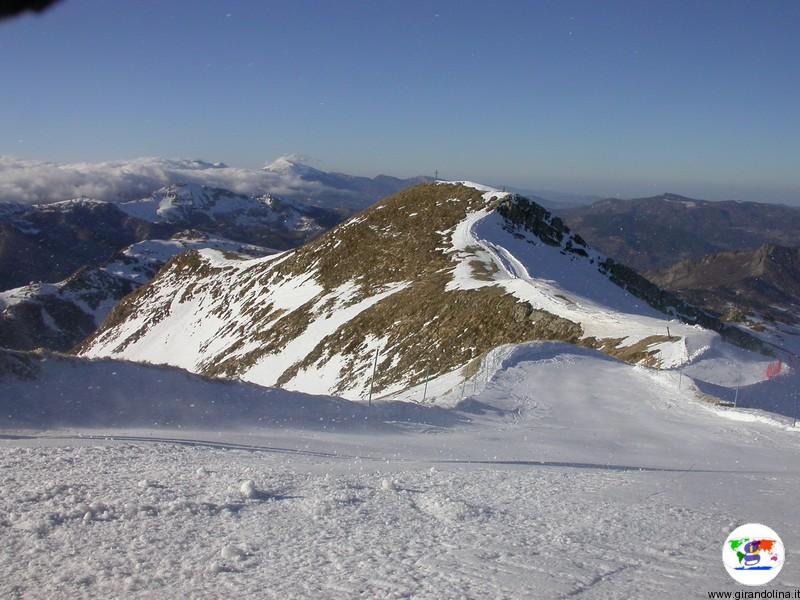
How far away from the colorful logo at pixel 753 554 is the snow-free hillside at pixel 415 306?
1530 centimetres

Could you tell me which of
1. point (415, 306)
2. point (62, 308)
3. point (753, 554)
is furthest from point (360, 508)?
point (62, 308)

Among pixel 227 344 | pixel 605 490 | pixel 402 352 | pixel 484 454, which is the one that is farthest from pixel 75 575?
pixel 227 344

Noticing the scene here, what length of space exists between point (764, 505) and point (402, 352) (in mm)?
26001

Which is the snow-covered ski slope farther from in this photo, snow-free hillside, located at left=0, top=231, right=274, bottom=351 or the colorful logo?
snow-free hillside, located at left=0, top=231, right=274, bottom=351

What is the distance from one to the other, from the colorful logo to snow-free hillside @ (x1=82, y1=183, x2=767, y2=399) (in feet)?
50.2

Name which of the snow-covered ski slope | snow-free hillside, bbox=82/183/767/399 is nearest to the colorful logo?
the snow-covered ski slope

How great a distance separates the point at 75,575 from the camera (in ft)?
17.7

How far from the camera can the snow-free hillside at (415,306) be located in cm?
3084

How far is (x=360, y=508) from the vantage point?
24.9 ft

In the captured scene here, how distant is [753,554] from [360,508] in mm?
4187

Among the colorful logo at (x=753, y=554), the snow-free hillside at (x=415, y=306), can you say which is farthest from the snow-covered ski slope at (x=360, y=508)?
the snow-free hillside at (x=415, y=306)

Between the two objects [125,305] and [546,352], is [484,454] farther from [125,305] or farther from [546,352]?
[125,305]

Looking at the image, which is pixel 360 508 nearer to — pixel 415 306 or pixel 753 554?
pixel 753 554

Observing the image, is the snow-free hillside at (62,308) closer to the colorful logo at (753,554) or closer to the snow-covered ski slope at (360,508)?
the snow-covered ski slope at (360,508)
